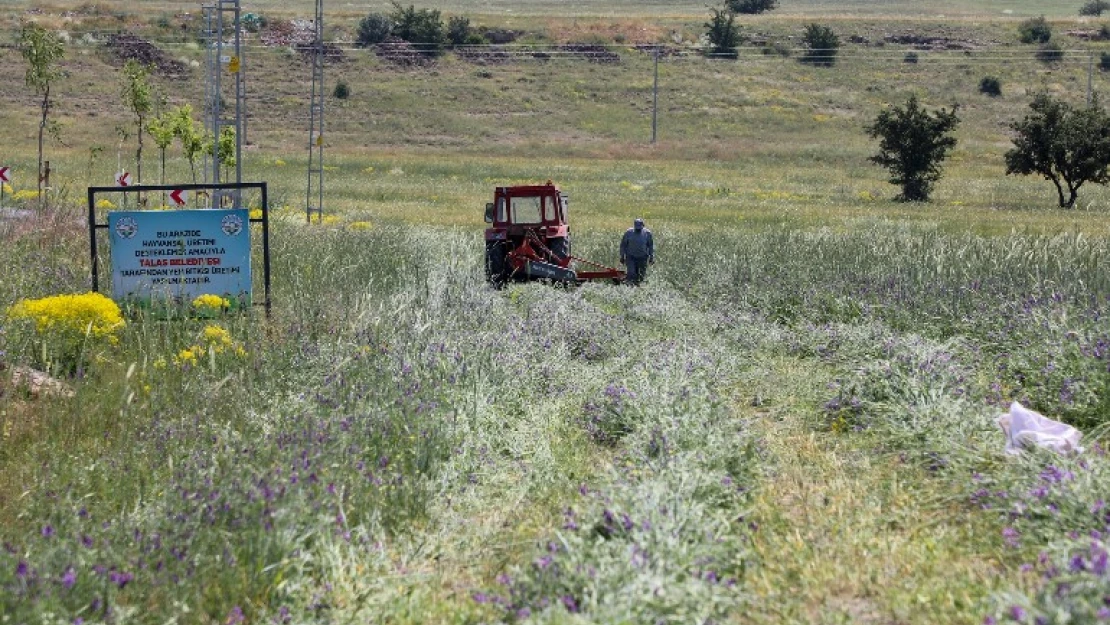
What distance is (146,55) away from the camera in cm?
9200

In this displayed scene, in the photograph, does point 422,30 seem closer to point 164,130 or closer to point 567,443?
point 164,130

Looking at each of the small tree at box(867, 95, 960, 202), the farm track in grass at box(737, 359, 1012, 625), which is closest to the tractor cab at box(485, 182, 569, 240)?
the farm track in grass at box(737, 359, 1012, 625)

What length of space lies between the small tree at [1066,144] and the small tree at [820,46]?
6045 centimetres

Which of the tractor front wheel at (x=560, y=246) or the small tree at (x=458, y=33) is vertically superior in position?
the small tree at (x=458, y=33)

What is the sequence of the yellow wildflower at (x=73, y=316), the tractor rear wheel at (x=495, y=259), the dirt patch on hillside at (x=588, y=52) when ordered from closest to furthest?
the yellow wildflower at (x=73, y=316) < the tractor rear wheel at (x=495, y=259) < the dirt patch on hillside at (x=588, y=52)

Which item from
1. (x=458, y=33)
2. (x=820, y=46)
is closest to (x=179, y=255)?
(x=458, y=33)

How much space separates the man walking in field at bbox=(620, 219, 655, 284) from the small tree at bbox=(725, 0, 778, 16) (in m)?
132

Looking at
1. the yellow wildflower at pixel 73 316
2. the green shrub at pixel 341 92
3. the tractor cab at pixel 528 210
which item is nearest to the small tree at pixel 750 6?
the green shrub at pixel 341 92

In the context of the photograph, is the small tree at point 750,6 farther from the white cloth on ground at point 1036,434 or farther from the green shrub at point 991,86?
the white cloth on ground at point 1036,434

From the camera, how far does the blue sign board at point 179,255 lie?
445 inches

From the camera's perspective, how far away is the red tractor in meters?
19.4

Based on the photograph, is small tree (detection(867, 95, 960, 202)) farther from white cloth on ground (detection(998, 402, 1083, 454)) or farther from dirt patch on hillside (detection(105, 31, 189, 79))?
dirt patch on hillside (detection(105, 31, 189, 79))

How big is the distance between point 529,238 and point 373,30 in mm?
91545

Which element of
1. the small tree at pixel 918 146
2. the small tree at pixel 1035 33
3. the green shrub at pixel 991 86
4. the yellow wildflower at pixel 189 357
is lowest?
the small tree at pixel 918 146
